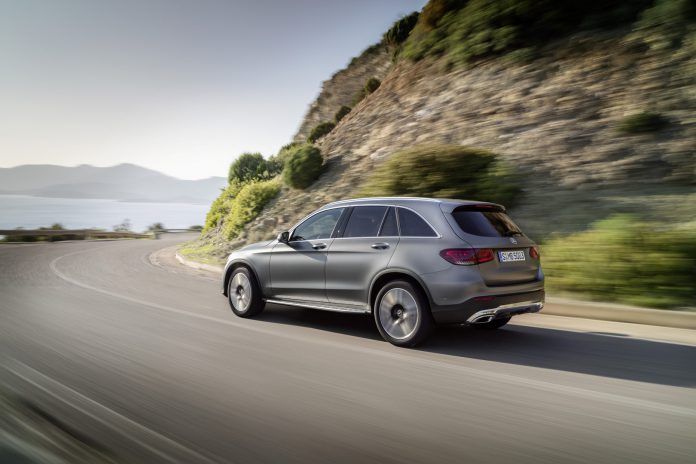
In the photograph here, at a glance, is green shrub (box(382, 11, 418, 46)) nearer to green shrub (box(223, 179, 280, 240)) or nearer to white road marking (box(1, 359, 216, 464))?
green shrub (box(223, 179, 280, 240))

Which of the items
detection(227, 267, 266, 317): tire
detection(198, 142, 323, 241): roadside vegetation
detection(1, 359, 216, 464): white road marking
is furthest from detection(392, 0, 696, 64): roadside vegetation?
detection(1, 359, 216, 464): white road marking

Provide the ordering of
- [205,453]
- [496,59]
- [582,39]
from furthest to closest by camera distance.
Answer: [496,59], [582,39], [205,453]

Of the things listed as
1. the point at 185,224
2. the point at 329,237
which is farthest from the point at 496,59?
the point at 185,224

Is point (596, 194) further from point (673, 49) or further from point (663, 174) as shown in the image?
point (673, 49)

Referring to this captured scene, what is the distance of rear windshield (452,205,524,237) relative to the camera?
598 centimetres

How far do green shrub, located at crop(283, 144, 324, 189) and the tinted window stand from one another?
44.5 feet

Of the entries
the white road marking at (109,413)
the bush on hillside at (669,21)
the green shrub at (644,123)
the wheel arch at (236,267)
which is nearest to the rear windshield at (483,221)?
the wheel arch at (236,267)

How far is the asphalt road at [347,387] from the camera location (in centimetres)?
347

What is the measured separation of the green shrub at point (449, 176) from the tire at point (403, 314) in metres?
7.13

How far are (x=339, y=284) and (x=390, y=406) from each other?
2.62 meters

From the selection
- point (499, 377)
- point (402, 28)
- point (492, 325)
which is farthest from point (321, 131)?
point (499, 377)

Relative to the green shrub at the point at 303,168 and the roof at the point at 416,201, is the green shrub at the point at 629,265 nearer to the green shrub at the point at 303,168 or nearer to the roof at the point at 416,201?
the roof at the point at 416,201

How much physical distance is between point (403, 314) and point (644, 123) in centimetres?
1091

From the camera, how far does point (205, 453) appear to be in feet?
11.0
